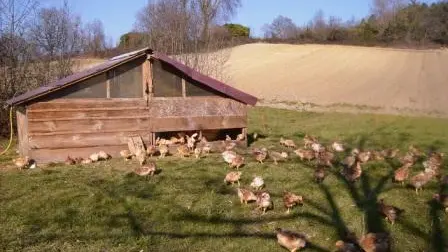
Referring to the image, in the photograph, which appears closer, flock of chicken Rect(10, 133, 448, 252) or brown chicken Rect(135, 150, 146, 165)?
flock of chicken Rect(10, 133, 448, 252)

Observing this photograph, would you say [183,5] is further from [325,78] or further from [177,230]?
[177,230]

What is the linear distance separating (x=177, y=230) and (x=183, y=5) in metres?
21.1

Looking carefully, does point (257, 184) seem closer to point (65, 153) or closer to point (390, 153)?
point (390, 153)

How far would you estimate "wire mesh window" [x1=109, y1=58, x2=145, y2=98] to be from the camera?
1114cm

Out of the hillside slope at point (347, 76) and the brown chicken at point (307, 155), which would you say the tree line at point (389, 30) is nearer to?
the hillside slope at point (347, 76)

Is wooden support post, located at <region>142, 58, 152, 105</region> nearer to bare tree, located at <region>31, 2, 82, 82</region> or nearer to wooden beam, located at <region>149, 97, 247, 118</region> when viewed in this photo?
wooden beam, located at <region>149, 97, 247, 118</region>

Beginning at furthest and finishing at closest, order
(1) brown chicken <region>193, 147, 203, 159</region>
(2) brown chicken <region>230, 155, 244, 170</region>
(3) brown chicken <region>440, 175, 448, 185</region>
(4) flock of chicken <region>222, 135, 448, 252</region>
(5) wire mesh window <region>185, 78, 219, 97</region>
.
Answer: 1. (5) wire mesh window <region>185, 78, 219, 97</region>
2. (1) brown chicken <region>193, 147, 203, 159</region>
3. (2) brown chicken <region>230, 155, 244, 170</region>
4. (3) brown chicken <region>440, 175, 448, 185</region>
5. (4) flock of chicken <region>222, 135, 448, 252</region>

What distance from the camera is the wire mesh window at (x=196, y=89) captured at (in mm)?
11730

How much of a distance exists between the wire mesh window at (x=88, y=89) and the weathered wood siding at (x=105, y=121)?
12 centimetres

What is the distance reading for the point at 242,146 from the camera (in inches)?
484

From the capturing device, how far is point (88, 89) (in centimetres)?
1094

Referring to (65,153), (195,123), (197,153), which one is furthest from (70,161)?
(195,123)

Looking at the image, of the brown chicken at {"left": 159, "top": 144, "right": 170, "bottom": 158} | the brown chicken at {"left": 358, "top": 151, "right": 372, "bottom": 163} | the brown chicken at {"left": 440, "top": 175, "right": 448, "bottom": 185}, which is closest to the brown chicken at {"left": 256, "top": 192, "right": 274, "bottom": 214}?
the brown chicken at {"left": 440, "top": 175, "right": 448, "bottom": 185}

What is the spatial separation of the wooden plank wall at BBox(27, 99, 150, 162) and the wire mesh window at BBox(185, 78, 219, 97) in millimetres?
1132
